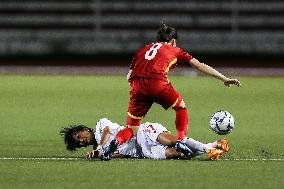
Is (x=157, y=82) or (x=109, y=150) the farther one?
(x=157, y=82)

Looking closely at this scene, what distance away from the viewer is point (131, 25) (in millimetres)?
32375

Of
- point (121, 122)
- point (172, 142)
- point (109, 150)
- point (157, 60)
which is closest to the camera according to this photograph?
point (109, 150)

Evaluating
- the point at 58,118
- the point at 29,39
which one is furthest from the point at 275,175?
the point at 29,39

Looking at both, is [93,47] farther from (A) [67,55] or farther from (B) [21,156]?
(B) [21,156]

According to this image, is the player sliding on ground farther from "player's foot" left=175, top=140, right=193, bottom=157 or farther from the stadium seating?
the stadium seating

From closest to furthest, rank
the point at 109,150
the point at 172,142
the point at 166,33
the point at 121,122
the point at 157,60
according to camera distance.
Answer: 1. the point at 109,150
2. the point at 172,142
3. the point at 157,60
4. the point at 166,33
5. the point at 121,122

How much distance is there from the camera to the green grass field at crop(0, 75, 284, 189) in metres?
10.8

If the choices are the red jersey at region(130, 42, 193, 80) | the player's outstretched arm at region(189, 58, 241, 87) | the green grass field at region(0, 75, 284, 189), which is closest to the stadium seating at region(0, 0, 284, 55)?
the green grass field at region(0, 75, 284, 189)

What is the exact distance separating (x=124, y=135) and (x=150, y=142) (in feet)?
1.25

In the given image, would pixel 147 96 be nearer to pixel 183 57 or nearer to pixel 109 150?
pixel 183 57

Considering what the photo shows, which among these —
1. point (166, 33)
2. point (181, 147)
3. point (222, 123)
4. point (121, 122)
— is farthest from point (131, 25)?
point (181, 147)

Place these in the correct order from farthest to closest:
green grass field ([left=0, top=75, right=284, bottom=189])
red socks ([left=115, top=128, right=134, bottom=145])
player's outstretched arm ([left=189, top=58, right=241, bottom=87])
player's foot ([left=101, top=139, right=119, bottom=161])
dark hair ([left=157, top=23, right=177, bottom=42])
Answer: dark hair ([left=157, top=23, right=177, bottom=42])
player's outstretched arm ([left=189, top=58, right=241, bottom=87])
red socks ([left=115, top=128, right=134, bottom=145])
player's foot ([left=101, top=139, right=119, bottom=161])
green grass field ([left=0, top=75, right=284, bottom=189])

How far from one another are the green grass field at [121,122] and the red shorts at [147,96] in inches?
22.0

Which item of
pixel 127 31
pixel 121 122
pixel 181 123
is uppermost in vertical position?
pixel 127 31
